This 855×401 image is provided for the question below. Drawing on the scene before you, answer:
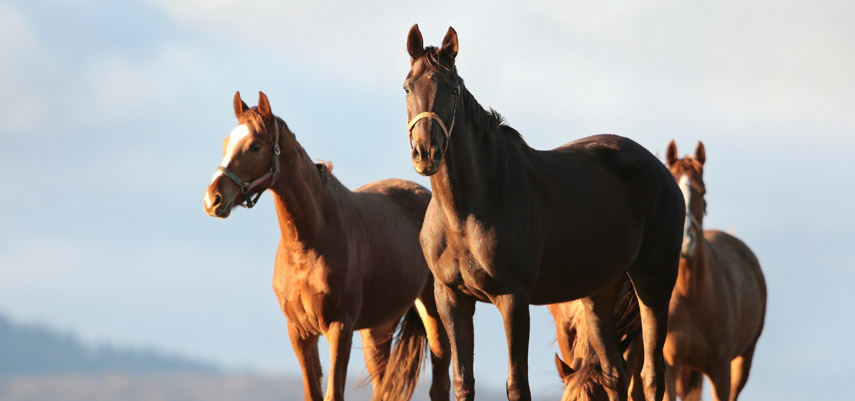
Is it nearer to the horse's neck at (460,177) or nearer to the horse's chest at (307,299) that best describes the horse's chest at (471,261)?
the horse's neck at (460,177)

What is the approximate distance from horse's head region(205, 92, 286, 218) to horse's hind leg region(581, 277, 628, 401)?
2663 mm

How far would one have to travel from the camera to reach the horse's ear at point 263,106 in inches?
348

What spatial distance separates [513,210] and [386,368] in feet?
14.9

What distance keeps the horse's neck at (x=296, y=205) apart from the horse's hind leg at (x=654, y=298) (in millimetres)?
2784

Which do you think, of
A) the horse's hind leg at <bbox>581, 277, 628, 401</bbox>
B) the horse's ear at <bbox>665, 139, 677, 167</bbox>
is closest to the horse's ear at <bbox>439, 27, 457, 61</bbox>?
the horse's hind leg at <bbox>581, 277, 628, 401</bbox>

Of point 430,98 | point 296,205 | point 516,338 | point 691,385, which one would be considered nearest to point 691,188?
point 691,385

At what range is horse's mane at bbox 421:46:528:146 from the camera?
20.1 feet

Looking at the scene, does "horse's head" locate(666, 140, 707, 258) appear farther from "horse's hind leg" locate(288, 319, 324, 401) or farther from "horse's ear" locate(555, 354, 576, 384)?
"horse's hind leg" locate(288, 319, 324, 401)

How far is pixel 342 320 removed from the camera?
8.87 meters

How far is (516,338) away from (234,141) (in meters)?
3.35

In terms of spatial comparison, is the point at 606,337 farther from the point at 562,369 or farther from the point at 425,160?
the point at 425,160

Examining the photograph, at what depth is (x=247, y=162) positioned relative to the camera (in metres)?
8.58

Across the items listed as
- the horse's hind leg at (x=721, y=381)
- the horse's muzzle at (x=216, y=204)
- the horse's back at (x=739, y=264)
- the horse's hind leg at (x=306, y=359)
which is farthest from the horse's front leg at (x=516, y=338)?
the horse's back at (x=739, y=264)

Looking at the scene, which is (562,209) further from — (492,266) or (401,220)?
(401,220)
